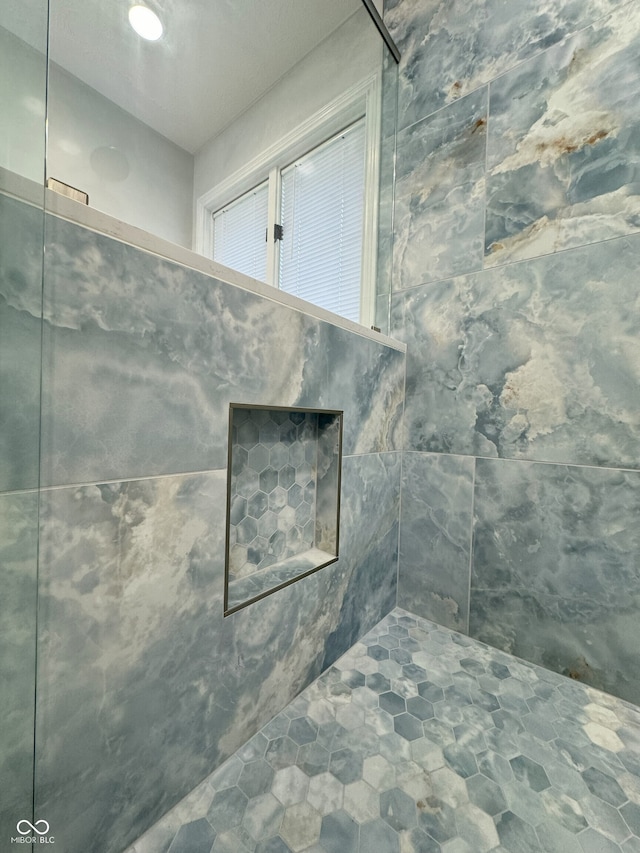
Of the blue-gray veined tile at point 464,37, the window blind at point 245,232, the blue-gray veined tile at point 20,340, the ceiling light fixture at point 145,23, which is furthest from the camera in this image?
the window blind at point 245,232

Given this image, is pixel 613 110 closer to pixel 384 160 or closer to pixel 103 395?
pixel 384 160

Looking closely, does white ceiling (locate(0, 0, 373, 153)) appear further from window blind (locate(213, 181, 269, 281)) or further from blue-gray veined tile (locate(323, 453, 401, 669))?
blue-gray veined tile (locate(323, 453, 401, 669))

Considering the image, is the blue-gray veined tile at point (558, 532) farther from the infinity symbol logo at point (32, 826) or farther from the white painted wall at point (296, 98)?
the white painted wall at point (296, 98)

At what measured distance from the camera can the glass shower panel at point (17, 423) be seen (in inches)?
14.7

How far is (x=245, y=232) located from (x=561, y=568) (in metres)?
1.84

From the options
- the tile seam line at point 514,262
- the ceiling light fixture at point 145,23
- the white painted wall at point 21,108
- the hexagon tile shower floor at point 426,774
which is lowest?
the hexagon tile shower floor at point 426,774

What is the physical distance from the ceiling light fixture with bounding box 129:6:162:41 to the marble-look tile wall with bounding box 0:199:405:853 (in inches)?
55.8

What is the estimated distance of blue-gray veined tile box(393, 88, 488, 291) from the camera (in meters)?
1.04

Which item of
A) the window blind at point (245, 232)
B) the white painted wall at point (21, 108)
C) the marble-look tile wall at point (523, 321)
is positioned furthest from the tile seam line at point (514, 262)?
the white painted wall at point (21, 108)

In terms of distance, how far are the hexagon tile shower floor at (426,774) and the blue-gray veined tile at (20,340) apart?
0.59 m

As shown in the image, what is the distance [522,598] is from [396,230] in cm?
127

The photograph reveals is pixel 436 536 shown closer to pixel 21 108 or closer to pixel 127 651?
pixel 127 651

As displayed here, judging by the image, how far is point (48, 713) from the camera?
408 mm

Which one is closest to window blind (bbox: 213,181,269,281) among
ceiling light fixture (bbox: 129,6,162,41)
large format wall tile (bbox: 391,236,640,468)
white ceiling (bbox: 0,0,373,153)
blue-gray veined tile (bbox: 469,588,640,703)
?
white ceiling (bbox: 0,0,373,153)
